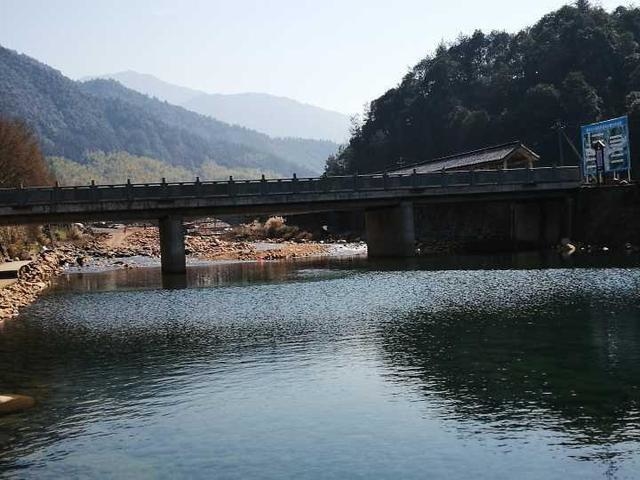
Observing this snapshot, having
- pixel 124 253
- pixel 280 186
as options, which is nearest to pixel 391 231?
pixel 280 186

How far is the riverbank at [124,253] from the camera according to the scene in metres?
56.8

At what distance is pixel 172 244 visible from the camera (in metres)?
61.1

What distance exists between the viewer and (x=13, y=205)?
5509 centimetres

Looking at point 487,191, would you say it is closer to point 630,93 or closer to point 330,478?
point 630,93

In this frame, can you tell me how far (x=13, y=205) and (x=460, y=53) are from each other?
10202 cm

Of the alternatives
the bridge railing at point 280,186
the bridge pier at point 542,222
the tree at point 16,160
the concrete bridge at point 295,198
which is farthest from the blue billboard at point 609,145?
the tree at point 16,160

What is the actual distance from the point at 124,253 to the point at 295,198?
129 ft

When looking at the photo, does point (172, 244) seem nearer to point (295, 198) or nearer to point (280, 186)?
point (280, 186)

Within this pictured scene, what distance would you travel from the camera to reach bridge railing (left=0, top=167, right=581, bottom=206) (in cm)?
5591

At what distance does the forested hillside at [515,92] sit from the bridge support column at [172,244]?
51.8 metres

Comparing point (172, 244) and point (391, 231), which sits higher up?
point (391, 231)

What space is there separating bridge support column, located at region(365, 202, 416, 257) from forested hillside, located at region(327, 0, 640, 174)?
106 ft

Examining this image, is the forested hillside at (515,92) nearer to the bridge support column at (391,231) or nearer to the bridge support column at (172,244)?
the bridge support column at (391,231)

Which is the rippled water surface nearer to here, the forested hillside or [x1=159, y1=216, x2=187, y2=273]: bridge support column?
[x1=159, y1=216, x2=187, y2=273]: bridge support column
